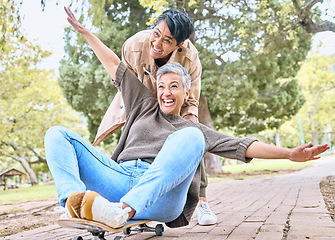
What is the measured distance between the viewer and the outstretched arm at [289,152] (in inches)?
70.9

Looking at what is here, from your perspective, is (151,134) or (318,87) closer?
(151,134)

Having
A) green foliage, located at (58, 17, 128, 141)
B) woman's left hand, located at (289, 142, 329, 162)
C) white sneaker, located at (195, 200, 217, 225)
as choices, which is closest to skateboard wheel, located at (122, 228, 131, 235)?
white sneaker, located at (195, 200, 217, 225)

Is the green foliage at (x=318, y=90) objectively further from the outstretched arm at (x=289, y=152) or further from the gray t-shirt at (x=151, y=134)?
the outstretched arm at (x=289, y=152)

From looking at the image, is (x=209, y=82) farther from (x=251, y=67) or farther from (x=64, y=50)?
(x=64, y=50)

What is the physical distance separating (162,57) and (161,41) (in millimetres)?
160

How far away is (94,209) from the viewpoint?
142cm

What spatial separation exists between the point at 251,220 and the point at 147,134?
1357mm

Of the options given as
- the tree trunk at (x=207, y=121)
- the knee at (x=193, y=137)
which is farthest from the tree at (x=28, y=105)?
the knee at (x=193, y=137)

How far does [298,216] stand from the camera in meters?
2.98

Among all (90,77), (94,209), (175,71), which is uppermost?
(90,77)

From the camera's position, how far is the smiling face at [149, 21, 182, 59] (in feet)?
8.48

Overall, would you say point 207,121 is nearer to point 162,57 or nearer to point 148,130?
point 162,57

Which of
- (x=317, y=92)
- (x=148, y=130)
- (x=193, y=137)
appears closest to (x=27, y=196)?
(x=148, y=130)

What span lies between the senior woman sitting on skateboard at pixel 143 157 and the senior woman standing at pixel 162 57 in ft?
1.25
